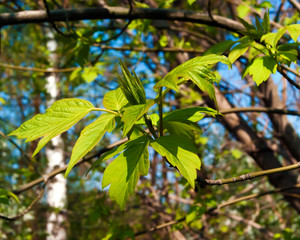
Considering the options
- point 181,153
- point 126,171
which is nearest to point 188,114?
point 181,153

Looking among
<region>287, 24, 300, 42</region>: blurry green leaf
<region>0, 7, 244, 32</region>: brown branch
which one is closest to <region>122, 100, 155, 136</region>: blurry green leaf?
<region>287, 24, 300, 42</region>: blurry green leaf

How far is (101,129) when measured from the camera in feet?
2.79

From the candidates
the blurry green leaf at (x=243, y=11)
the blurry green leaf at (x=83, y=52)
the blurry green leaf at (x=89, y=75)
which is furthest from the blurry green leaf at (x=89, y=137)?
the blurry green leaf at (x=243, y=11)

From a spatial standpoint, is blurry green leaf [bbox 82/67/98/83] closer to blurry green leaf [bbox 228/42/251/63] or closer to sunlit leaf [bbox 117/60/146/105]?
blurry green leaf [bbox 228/42/251/63]

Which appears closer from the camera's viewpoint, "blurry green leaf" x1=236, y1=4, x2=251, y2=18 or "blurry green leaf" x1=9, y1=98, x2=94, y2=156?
"blurry green leaf" x1=9, y1=98, x2=94, y2=156

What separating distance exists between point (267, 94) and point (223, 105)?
61 cm

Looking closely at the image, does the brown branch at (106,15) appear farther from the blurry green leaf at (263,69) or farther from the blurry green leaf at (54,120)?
the blurry green leaf at (54,120)

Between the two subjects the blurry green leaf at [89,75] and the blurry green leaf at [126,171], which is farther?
the blurry green leaf at [89,75]

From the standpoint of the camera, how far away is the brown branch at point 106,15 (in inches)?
74.9

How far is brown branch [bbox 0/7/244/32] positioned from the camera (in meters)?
1.90

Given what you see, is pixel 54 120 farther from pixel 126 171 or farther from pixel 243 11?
pixel 243 11

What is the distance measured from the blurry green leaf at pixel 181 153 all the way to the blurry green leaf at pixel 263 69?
21.7 inches

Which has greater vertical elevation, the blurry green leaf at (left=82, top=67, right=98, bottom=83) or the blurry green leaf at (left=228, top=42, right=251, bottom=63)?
the blurry green leaf at (left=82, top=67, right=98, bottom=83)

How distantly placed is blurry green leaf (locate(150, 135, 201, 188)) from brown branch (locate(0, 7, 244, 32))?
1.36 meters
